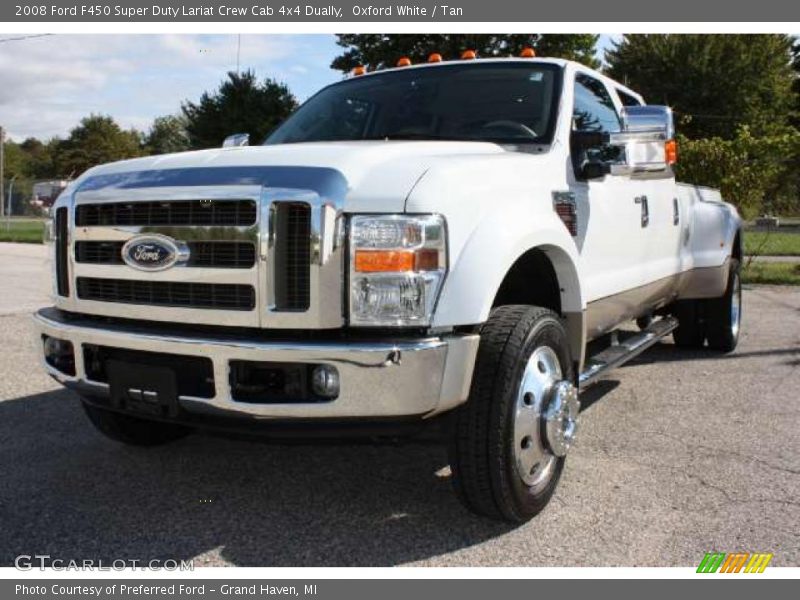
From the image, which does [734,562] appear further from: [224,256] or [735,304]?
[735,304]

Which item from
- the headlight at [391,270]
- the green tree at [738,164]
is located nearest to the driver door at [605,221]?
the headlight at [391,270]

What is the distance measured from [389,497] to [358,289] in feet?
3.90

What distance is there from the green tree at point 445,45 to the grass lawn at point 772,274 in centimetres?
1144

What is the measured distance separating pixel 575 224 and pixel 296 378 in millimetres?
1623

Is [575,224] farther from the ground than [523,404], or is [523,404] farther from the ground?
[575,224]

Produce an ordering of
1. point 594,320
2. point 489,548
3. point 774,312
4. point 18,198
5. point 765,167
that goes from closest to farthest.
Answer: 1. point 489,548
2. point 594,320
3. point 774,312
4. point 765,167
5. point 18,198

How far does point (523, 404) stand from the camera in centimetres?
298

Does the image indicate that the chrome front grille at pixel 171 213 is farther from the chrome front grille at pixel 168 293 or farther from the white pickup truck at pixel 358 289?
the chrome front grille at pixel 168 293

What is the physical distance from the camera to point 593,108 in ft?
14.2

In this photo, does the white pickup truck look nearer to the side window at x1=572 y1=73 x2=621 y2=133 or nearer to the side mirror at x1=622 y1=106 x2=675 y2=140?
the side mirror at x1=622 y1=106 x2=675 y2=140

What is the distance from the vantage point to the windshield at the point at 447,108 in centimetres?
378

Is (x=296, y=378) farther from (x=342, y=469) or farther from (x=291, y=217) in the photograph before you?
(x=342, y=469)

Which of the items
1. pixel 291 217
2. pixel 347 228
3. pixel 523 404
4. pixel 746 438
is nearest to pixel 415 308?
pixel 347 228

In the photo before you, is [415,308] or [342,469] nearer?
[415,308]
